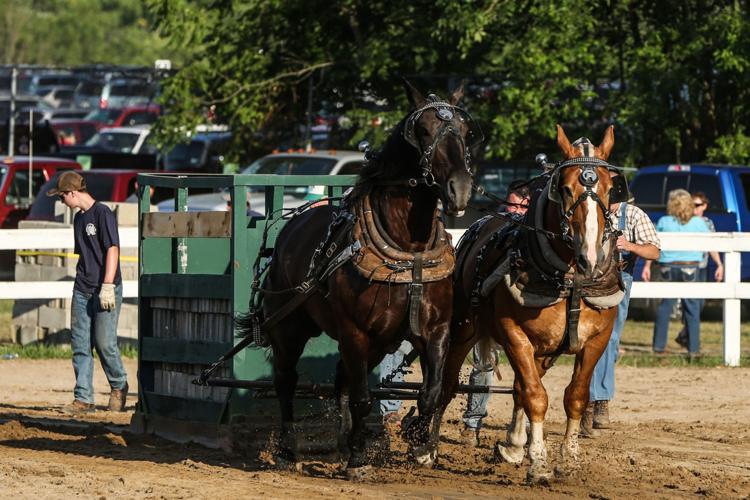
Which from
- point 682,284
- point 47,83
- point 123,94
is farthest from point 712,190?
point 47,83

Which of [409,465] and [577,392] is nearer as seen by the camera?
[577,392]

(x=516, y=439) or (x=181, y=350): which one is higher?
(x=181, y=350)

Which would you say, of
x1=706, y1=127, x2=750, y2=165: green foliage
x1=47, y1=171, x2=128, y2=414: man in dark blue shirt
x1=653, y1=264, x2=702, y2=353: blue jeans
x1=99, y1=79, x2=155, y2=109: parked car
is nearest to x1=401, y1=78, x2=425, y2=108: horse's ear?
x1=47, y1=171, x2=128, y2=414: man in dark blue shirt

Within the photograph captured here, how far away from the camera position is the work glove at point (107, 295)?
39.1 ft

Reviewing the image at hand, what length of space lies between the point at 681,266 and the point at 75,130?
27.4m

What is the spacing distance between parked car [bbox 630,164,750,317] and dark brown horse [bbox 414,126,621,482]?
1116cm

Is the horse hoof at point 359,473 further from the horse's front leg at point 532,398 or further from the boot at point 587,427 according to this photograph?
the boot at point 587,427

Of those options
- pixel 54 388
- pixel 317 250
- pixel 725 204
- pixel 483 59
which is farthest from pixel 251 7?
pixel 317 250

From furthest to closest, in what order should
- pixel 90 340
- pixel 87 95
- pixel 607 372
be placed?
pixel 87 95
pixel 90 340
pixel 607 372

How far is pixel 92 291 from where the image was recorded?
12.1 meters

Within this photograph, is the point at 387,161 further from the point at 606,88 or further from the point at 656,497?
the point at 606,88

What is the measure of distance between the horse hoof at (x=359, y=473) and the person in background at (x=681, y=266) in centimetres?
774

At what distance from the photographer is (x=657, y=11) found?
2252 centimetres

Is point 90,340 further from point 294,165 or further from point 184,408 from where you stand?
point 294,165
